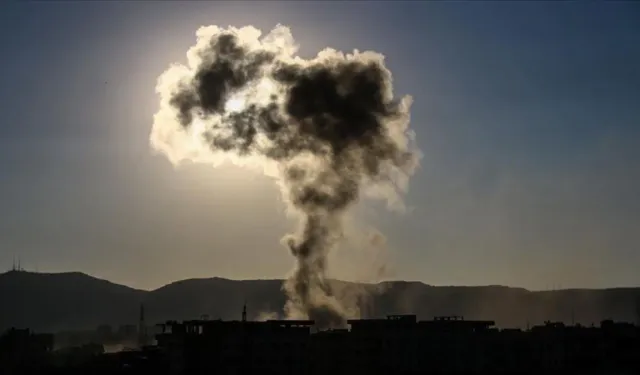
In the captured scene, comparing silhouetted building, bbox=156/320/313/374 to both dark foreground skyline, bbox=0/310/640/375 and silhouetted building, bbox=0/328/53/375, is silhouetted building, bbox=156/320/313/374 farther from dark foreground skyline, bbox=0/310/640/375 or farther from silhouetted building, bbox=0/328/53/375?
silhouetted building, bbox=0/328/53/375

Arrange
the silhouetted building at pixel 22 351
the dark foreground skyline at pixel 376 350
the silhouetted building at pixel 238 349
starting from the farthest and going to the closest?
the silhouetted building at pixel 22 351 < the dark foreground skyline at pixel 376 350 < the silhouetted building at pixel 238 349

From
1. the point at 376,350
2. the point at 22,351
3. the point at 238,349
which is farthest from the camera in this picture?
the point at 22,351

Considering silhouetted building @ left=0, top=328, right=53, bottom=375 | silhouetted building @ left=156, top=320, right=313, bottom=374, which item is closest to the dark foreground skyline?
silhouetted building @ left=156, top=320, right=313, bottom=374

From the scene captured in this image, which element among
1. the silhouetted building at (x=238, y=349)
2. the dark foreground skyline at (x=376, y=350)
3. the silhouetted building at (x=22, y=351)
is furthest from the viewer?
the silhouetted building at (x=22, y=351)

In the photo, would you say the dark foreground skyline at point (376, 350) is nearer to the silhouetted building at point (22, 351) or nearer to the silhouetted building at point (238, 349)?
the silhouetted building at point (238, 349)

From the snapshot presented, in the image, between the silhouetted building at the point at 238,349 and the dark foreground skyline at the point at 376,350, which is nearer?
the silhouetted building at the point at 238,349

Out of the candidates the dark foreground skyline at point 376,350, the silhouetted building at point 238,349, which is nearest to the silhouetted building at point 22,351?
the dark foreground skyline at point 376,350

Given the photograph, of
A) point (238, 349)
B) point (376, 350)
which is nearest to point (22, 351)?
point (238, 349)

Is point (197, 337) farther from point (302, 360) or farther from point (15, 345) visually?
point (15, 345)

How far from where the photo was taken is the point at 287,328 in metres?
70.4

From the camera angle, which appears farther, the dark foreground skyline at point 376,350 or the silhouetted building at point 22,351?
the silhouetted building at point 22,351

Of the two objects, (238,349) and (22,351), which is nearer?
(238,349)

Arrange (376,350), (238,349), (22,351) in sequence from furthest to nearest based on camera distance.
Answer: (22,351) < (376,350) < (238,349)

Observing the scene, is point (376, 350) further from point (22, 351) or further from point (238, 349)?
point (22, 351)
